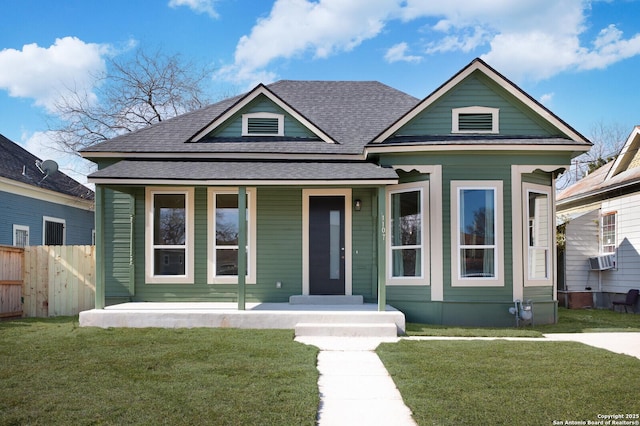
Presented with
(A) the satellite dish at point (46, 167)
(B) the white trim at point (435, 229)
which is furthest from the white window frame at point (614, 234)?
(A) the satellite dish at point (46, 167)

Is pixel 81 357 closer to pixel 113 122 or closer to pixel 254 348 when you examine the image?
pixel 254 348

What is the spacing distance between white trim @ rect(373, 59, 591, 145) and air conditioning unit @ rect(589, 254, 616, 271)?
6003 millimetres

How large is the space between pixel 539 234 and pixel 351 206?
3933 millimetres

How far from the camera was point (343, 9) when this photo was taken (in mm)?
12430

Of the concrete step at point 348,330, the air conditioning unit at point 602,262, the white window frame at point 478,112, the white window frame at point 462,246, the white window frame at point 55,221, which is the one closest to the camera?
the concrete step at point 348,330

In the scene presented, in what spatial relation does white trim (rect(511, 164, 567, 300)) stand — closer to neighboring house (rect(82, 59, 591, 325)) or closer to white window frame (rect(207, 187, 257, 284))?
neighboring house (rect(82, 59, 591, 325))

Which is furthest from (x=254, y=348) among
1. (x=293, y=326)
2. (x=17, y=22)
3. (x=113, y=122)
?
(x=113, y=122)

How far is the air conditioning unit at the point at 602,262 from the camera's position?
15.3 meters

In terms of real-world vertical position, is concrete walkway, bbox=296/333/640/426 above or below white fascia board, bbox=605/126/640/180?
below

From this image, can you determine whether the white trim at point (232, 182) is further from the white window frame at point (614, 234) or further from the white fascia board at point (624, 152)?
the white fascia board at point (624, 152)

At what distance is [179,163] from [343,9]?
5.00 meters

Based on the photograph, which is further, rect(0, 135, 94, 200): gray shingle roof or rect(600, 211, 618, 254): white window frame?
rect(0, 135, 94, 200): gray shingle roof

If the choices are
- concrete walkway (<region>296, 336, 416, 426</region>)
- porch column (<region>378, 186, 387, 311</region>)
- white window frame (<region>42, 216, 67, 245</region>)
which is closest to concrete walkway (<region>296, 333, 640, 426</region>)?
concrete walkway (<region>296, 336, 416, 426</region>)

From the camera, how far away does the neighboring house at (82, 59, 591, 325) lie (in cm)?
1089
